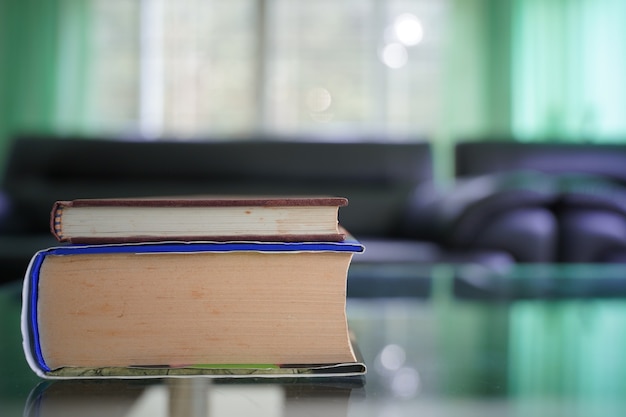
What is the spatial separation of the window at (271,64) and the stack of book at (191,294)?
3.66 metres

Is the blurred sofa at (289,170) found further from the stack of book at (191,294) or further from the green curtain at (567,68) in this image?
the stack of book at (191,294)

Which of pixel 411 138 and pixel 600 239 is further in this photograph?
pixel 411 138

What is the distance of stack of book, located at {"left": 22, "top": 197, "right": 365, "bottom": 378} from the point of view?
13.1 inches

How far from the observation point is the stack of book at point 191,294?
0.33 meters

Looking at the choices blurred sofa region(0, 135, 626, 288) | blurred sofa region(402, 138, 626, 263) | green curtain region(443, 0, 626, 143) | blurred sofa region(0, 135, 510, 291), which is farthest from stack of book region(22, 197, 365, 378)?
green curtain region(443, 0, 626, 143)

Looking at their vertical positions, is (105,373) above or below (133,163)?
below

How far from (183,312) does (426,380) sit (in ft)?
0.44

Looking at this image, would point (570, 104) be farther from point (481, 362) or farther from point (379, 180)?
point (481, 362)

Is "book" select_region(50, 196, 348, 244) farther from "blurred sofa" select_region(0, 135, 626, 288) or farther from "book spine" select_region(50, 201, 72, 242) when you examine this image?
"blurred sofa" select_region(0, 135, 626, 288)

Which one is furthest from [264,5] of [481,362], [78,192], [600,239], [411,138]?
[481,362]

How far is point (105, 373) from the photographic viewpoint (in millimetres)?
346

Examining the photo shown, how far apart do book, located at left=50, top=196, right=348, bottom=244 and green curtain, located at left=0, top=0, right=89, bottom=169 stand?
11.9 ft

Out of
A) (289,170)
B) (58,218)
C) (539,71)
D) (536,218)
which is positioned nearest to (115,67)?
(289,170)

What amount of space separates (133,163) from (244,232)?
2.31 meters
